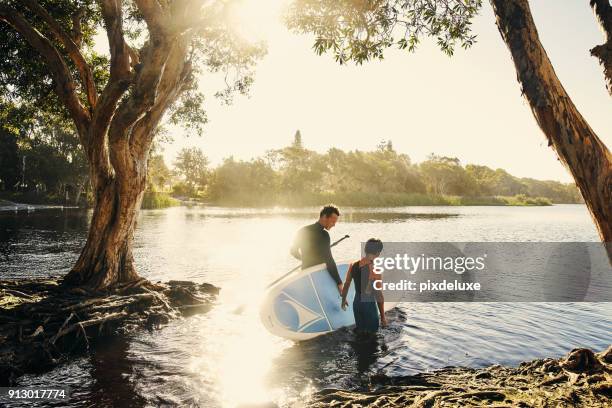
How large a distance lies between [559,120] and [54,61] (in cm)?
1000

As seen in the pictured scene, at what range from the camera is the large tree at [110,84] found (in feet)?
26.4

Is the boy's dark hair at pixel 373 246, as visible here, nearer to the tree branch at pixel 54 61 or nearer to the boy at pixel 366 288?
the boy at pixel 366 288

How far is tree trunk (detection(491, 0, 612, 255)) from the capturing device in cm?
388

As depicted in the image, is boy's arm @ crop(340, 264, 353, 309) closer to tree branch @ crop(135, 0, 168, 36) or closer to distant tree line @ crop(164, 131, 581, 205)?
tree branch @ crop(135, 0, 168, 36)

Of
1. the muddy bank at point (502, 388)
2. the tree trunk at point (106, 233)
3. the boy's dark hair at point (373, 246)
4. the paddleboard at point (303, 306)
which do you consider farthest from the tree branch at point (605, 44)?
the tree trunk at point (106, 233)

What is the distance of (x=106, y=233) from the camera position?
958 centimetres

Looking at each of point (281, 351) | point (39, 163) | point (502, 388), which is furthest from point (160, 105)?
point (39, 163)

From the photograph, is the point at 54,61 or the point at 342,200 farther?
the point at 342,200

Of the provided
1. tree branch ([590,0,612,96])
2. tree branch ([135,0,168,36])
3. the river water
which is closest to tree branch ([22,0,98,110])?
tree branch ([135,0,168,36])

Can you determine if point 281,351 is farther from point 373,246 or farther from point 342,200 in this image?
point 342,200

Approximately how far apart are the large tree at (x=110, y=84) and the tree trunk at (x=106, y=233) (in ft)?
0.07

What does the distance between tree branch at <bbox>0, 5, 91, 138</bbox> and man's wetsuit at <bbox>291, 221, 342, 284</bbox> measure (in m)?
5.96

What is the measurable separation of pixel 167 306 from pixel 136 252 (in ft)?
40.3

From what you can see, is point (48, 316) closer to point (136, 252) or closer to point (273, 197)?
point (136, 252)
